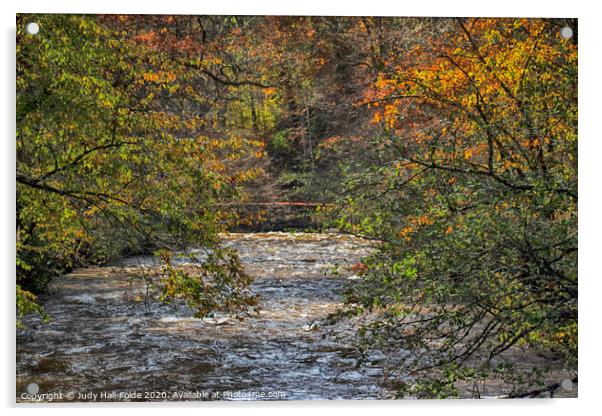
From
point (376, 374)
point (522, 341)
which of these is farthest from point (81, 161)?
point (522, 341)

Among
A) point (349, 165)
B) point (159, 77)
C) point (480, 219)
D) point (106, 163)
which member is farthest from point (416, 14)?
point (106, 163)

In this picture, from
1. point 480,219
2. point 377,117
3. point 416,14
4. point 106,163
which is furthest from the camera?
point 377,117

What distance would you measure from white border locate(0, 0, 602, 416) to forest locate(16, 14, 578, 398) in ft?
0.27

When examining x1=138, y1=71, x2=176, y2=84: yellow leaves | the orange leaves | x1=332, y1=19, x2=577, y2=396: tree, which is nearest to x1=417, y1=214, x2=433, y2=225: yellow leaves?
x1=332, y1=19, x2=577, y2=396: tree

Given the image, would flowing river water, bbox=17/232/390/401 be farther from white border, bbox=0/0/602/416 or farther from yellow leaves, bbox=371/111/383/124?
yellow leaves, bbox=371/111/383/124

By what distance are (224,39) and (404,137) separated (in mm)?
1425

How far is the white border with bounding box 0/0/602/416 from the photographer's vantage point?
235 inches

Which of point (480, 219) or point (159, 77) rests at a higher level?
point (159, 77)

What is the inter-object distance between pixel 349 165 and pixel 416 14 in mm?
1119

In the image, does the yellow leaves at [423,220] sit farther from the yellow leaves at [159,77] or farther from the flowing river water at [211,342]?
the yellow leaves at [159,77]

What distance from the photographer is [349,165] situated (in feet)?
20.5

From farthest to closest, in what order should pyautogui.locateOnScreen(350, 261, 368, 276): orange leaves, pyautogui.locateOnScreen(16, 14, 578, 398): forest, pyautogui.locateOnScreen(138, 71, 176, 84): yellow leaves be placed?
pyautogui.locateOnScreen(138, 71, 176, 84): yellow leaves → pyautogui.locateOnScreen(350, 261, 368, 276): orange leaves → pyautogui.locateOnScreen(16, 14, 578, 398): forest

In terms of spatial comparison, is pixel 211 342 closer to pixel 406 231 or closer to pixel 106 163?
pixel 106 163
